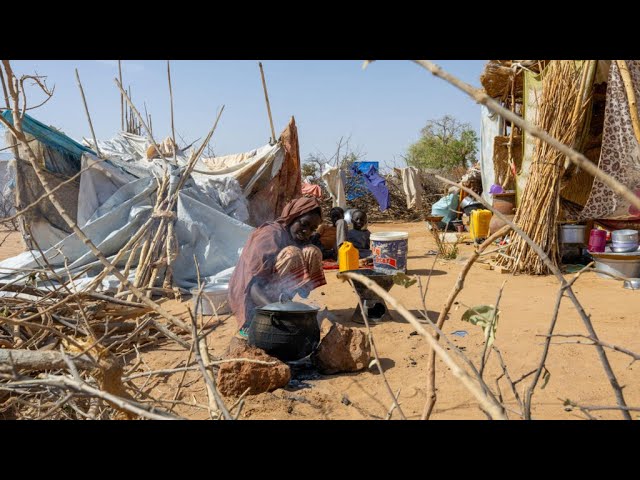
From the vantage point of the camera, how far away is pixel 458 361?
326cm

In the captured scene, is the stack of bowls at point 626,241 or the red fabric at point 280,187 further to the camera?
the red fabric at point 280,187

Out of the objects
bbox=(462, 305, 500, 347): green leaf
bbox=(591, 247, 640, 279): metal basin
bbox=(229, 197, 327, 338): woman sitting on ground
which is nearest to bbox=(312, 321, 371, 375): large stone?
bbox=(229, 197, 327, 338): woman sitting on ground

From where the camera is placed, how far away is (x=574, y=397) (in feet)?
9.00

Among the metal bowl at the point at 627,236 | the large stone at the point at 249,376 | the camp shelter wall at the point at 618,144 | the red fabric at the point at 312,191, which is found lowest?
the large stone at the point at 249,376

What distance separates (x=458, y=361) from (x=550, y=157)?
366 cm

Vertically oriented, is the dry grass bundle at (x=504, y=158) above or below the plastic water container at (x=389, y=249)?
above

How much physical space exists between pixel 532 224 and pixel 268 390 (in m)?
4.35

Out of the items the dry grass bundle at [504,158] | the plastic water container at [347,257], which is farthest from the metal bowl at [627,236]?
the dry grass bundle at [504,158]

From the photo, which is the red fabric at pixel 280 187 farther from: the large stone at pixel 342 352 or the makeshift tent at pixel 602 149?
the large stone at pixel 342 352

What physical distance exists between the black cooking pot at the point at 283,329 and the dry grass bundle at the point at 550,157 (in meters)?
3.67

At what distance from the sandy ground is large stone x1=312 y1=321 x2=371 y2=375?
0.06 metres

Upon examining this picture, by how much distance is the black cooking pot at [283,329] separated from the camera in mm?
3127
